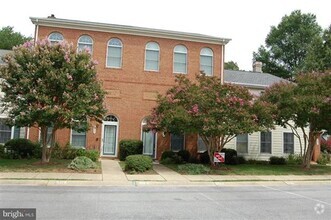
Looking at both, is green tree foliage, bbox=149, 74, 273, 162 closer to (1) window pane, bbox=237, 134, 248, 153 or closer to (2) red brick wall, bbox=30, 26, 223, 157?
(2) red brick wall, bbox=30, 26, 223, 157

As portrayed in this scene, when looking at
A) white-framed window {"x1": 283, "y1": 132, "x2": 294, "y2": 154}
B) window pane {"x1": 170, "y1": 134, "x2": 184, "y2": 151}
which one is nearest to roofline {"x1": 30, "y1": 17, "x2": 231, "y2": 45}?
window pane {"x1": 170, "y1": 134, "x2": 184, "y2": 151}

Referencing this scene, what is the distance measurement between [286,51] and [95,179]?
142ft

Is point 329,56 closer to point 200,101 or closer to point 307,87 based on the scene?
point 307,87

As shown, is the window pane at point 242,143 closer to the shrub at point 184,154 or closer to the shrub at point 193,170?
the shrub at point 184,154

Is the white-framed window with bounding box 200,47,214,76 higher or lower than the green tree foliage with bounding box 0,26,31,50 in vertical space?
lower

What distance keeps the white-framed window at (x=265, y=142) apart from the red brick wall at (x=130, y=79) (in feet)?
18.2

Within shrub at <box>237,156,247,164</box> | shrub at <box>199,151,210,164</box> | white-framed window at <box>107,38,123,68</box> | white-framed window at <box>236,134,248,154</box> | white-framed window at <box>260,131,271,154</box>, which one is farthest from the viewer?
white-framed window at <box>260,131,271,154</box>

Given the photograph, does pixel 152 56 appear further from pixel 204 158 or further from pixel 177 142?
pixel 204 158

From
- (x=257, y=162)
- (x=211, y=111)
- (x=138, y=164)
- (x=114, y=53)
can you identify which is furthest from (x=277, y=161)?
(x=114, y=53)

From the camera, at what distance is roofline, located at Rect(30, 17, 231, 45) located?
22.5 m

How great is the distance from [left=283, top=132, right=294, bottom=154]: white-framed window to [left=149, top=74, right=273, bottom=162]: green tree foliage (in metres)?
8.51

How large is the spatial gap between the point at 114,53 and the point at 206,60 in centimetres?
667

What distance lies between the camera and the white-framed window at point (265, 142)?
25.5 metres

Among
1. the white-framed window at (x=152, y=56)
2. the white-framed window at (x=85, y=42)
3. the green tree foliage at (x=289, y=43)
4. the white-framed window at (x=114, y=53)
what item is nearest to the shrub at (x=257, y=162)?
the white-framed window at (x=152, y=56)
